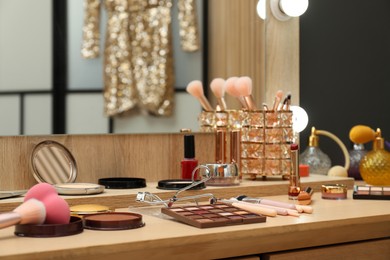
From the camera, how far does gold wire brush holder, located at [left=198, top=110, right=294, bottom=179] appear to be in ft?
6.12

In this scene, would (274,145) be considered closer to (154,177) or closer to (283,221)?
(154,177)

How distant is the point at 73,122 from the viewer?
67.6 inches

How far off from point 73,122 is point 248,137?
17.9 inches

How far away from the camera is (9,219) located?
3.87 ft

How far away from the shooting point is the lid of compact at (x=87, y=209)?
139cm

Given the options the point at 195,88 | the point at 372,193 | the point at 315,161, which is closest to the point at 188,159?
the point at 195,88

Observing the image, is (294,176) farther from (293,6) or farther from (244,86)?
(293,6)

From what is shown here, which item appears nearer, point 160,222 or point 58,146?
point 160,222

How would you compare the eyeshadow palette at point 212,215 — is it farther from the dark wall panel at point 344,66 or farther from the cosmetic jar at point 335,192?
the dark wall panel at point 344,66

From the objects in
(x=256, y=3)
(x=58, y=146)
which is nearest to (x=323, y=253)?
(x=58, y=146)

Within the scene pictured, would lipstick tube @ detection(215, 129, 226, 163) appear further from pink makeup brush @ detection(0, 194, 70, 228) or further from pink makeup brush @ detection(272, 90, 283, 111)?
pink makeup brush @ detection(0, 194, 70, 228)

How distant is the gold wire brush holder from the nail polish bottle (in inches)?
5.4

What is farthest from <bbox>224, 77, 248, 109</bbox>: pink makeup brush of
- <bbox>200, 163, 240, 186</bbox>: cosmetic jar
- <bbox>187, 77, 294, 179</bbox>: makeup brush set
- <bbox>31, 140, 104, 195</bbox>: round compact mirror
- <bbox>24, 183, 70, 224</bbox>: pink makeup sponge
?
<bbox>24, 183, 70, 224</bbox>: pink makeup sponge

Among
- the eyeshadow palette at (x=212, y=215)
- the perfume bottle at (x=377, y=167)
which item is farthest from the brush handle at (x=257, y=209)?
the perfume bottle at (x=377, y=167)
